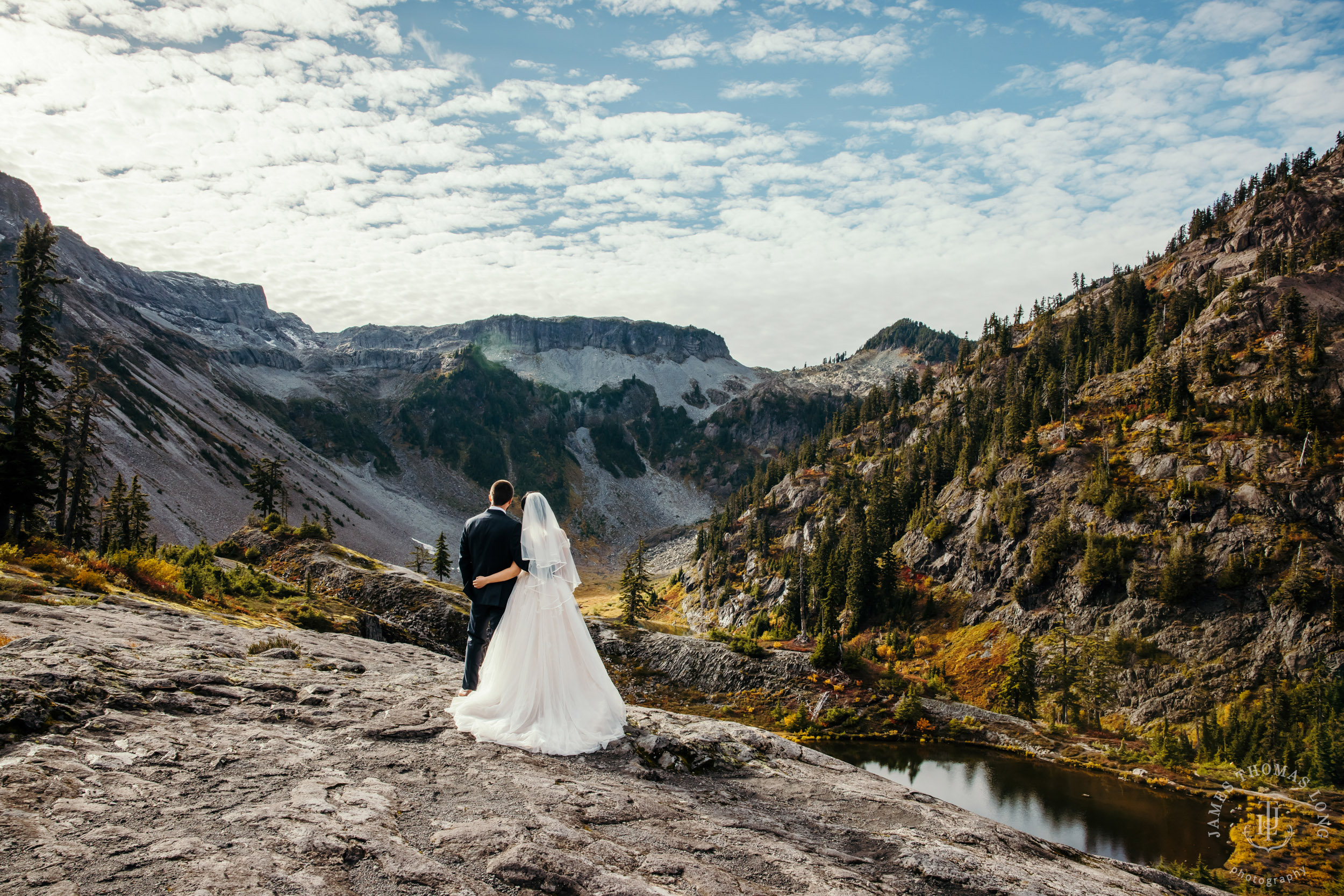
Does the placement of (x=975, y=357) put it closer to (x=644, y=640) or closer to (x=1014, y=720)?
(x=1014, y=720)

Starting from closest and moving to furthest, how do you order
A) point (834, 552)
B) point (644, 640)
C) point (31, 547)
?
point (31, 547)
point (644, 640)
point (834, 552)

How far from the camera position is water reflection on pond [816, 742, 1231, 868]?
3572cm

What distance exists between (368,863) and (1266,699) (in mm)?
76831

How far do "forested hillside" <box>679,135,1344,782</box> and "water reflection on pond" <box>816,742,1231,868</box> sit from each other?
784 cm

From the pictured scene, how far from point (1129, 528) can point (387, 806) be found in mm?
89578

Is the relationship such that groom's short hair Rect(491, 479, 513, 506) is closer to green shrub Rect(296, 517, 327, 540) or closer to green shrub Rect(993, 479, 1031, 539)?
green shrub Rect(296, 517, 327, 540)

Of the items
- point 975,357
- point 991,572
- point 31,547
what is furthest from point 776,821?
point 975,357

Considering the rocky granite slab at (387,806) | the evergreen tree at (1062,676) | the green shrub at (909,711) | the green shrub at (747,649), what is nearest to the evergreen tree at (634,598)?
the green shrub at (747,649)

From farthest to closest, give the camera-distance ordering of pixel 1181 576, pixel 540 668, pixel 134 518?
pixel 1181 576 → pixel 134 518 → pixel 540 668

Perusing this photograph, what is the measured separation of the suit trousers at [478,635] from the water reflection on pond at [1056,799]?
1105 inches

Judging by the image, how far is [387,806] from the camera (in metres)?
8.42

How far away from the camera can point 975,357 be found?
6427 inches

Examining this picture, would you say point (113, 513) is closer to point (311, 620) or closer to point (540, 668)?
point (311, 620)

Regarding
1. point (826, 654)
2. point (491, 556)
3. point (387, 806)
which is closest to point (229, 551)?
point (491, 556)
